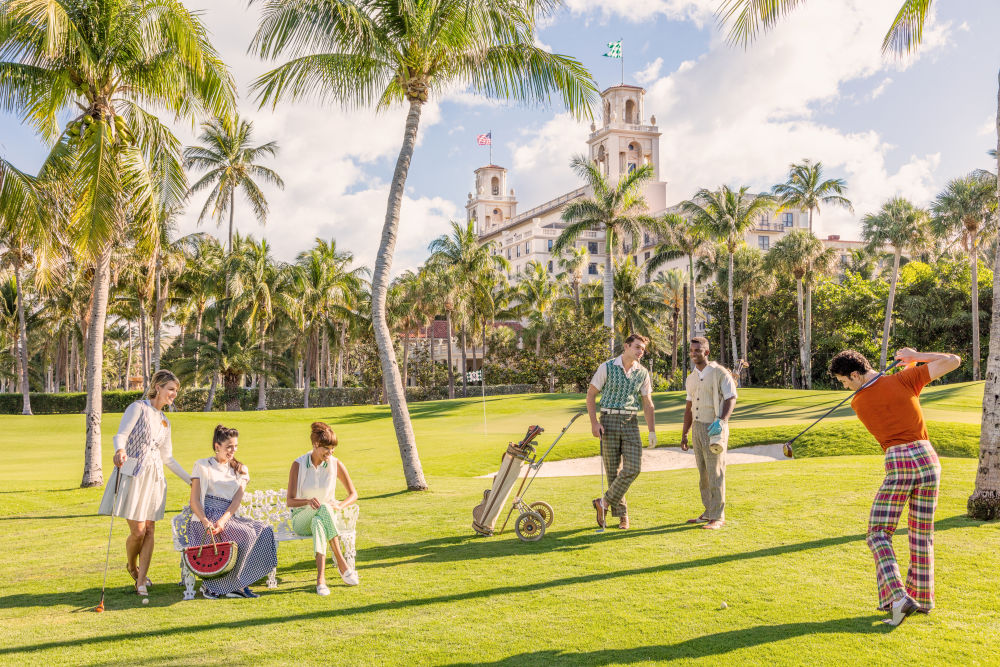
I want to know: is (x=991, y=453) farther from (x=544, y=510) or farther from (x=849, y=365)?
(x=544, y=510)

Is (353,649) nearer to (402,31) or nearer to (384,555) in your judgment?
(384,555)

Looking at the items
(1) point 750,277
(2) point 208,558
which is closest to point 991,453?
(2) point 208,558

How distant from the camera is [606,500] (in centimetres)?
898

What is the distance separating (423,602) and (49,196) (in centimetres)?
1194

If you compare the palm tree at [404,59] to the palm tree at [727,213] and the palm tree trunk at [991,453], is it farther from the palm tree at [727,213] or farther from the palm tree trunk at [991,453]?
the palm tree at [727,213]

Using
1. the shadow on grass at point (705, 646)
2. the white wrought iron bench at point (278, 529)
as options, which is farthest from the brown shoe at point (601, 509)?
the shadow on grass at point (705, 646)

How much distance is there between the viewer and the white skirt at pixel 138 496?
6.77 m

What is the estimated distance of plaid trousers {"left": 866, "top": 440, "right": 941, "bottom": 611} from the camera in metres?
5.60

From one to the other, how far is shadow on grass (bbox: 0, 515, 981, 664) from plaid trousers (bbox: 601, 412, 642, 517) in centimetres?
64

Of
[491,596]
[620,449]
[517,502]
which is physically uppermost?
[620,449]

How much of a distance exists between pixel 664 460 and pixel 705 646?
13.6m

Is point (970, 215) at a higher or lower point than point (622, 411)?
higher

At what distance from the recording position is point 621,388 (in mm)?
8688

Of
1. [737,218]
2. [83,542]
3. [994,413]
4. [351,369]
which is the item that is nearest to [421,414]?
[737,218]
